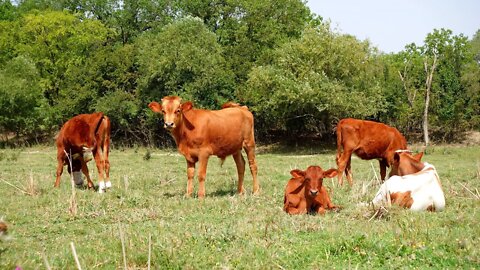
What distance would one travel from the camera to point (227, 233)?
6816mm

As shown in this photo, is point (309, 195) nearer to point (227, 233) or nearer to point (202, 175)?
point (227, 233)

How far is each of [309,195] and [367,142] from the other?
18.4 feet

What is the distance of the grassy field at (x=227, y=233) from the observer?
585 cm

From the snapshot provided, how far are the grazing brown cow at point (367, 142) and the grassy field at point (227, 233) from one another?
283 centimetres

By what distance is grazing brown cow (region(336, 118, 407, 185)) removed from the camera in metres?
14.1

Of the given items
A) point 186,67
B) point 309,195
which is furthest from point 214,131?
point 186,67

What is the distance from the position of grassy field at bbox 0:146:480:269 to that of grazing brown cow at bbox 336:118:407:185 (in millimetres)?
2828

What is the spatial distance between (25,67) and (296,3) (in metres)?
22.3

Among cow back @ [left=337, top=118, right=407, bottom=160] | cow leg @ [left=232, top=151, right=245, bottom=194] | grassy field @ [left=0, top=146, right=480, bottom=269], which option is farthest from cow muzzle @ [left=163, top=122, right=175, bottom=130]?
cow back @ [left=337, top=118, right=407, bottom=160]

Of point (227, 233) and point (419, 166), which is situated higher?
point (419, 166)

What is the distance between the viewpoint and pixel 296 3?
150 feet

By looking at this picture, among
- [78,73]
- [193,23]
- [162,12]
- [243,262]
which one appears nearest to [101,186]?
[243,262]

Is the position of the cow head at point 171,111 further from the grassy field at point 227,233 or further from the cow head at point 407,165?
the cow head at point 407,165

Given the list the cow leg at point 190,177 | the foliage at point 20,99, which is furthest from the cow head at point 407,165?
the foliage at point 20,99
